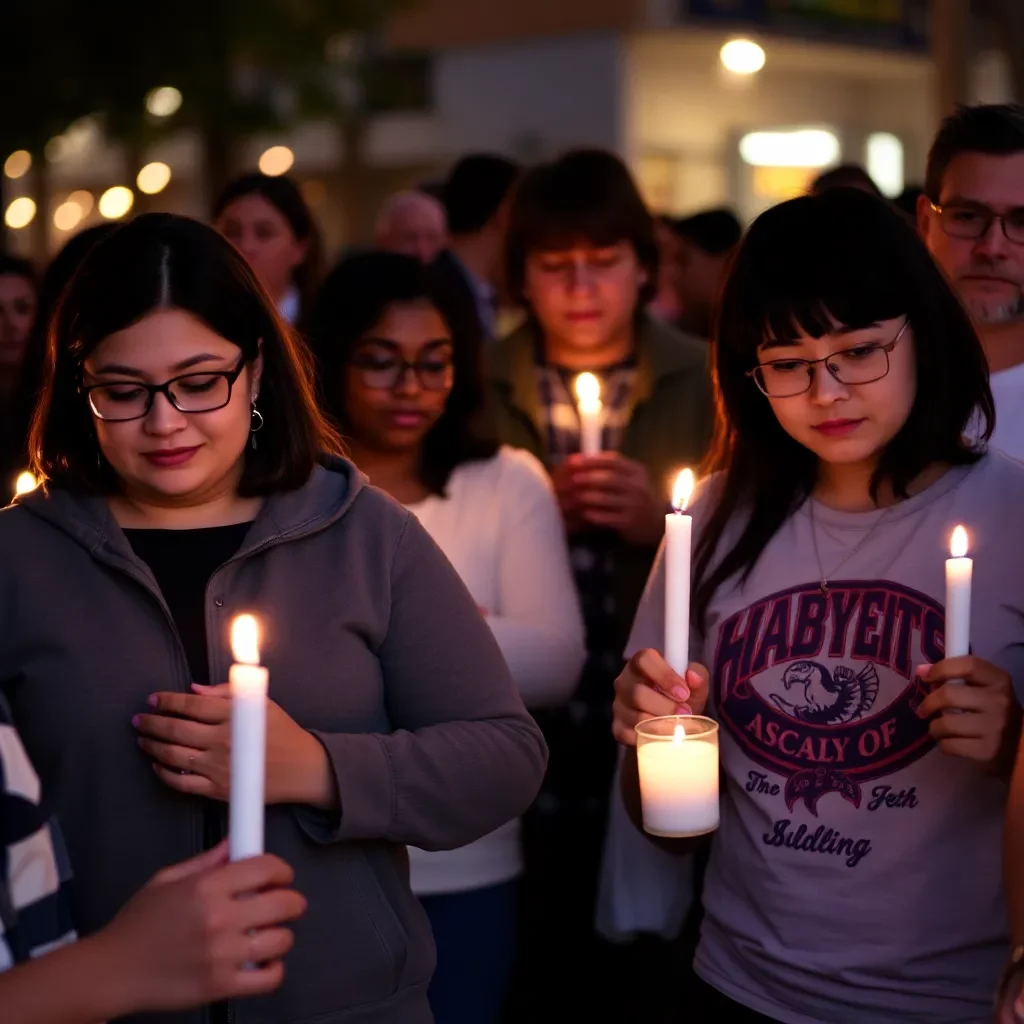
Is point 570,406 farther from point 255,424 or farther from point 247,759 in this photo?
point 247,759

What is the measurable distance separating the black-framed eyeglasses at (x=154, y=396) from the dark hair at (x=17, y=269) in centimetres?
338

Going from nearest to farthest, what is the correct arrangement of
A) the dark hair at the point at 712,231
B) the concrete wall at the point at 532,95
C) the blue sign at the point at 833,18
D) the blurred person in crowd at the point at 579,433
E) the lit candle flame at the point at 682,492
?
1. the lit candle flame at the point at 682,492
2. the blurred person in crowd at the point at 579,433
3. the dark hair at the point at 712,231
4. the blue sign at the point at 833,18
5. the concrete wall at the point at 532,95

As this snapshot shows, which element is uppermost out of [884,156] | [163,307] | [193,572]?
[884,156]

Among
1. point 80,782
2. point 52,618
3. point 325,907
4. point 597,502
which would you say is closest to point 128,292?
point 52,618

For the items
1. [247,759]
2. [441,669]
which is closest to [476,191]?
[441,669]

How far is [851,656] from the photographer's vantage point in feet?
8.30

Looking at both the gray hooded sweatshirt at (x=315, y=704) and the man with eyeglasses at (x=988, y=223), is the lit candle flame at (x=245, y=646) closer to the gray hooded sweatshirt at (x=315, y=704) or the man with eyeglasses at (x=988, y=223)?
the gray hooded sweatshirt at (x=315, y=704)

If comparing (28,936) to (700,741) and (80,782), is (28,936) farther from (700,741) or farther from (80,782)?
(700,741)

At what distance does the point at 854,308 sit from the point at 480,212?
4167mm

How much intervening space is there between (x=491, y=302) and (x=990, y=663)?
4443 millimetres

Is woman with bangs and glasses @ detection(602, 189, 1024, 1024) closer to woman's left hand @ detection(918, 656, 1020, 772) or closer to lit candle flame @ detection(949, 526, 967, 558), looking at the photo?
woman's left hand @ detection(918, 656, 1020, 772)

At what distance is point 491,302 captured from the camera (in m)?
6.59

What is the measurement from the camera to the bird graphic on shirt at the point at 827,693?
252 centimetres

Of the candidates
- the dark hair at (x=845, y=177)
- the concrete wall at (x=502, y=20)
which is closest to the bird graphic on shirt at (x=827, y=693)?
the dark hair at (x=845, y=177)
